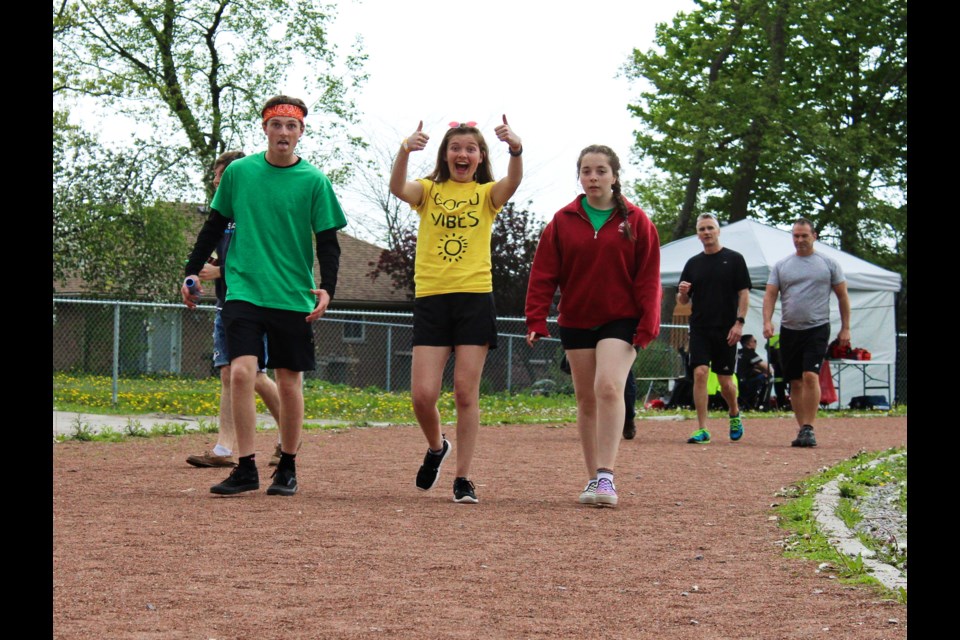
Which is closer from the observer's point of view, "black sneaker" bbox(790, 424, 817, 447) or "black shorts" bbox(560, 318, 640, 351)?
"black shorts" bbox(560, 318, 640, 351)

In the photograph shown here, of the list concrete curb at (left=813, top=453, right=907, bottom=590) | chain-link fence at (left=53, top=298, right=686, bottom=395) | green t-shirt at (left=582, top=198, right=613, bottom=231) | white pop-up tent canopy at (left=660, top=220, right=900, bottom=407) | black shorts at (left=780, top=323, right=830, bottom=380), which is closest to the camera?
concrete curb at (left=813, top=453, right=907, bottom=590)

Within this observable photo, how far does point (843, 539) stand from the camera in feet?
18.3

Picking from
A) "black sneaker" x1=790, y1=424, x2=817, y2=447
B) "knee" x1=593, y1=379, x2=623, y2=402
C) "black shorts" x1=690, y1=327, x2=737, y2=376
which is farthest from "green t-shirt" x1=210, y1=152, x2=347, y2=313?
"black sneaker" x1=790, y1=424, x2=817, y2=447

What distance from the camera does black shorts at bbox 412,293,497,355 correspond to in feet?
21.4

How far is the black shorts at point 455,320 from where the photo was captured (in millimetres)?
6527

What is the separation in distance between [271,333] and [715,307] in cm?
583

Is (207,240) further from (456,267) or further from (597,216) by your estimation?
(597,216)

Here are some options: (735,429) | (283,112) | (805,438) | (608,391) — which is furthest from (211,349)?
(608,391)

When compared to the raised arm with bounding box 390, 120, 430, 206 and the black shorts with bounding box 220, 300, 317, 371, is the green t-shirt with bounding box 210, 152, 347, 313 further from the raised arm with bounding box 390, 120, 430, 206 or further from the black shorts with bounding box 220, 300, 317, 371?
the raised arm with bounding box 390, 120, 430, 206

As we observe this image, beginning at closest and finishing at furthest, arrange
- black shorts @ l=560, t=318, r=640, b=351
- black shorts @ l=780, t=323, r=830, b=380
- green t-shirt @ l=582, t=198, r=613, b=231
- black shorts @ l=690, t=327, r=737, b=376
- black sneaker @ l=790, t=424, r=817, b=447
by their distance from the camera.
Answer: black shorts @ l=560, t=318, r=640, b=351 < green t-shirt @ l=582, t=198, r=613, b=231 < black shorts @ l=780, t=323, r=830, b=380 < black sneaker @ l=790, t=424, r=817, b=447 < black shorts @ l=690, t=327, r=737, b=376

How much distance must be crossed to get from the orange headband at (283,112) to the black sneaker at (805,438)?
6.39 meters

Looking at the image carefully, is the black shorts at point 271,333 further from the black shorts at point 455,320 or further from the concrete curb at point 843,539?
the concrete curb at point 843,539
